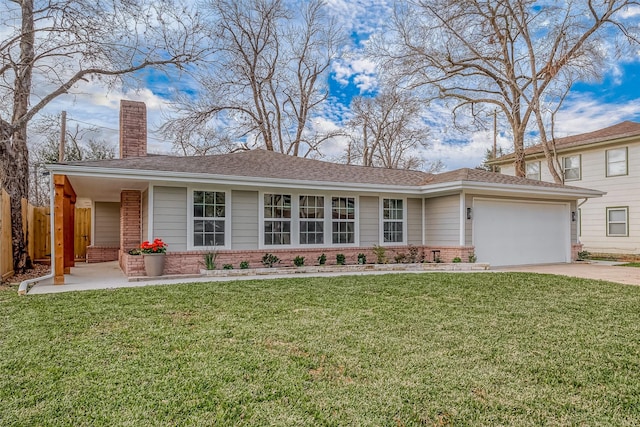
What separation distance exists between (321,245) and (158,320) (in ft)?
20.9

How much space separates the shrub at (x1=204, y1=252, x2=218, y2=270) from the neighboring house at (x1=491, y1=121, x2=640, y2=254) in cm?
1407

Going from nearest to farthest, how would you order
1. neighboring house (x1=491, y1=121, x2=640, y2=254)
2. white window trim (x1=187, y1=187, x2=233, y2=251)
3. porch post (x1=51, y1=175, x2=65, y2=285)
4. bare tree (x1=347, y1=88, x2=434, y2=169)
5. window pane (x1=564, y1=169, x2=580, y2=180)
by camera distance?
porch post (x1=51, y1=175, x2=65, y2=285), white window trim (x1=187, y1=187, x2=233, y2=251), neighboring house (x1=491, y1=121, x2=640, y2=254), window pane (x1=564, y1=169, x2=580, y2=180), bare tree (x1=347, y1=88, x2=434, y2=169)

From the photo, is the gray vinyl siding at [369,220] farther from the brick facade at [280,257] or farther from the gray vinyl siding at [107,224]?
the gray vinyl siding at [107,224]

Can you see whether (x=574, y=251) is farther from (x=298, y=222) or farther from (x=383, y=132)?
(x=383, y=132)

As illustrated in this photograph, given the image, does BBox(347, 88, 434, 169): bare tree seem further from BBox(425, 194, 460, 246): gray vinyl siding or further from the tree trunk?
the tree trunk

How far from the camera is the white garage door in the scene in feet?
37.5

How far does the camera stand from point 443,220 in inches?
457

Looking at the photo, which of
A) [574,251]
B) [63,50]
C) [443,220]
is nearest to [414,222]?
[443,220]

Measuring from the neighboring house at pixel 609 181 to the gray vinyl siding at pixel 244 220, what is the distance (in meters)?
12.9

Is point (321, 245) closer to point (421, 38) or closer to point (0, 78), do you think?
point (0, 78)

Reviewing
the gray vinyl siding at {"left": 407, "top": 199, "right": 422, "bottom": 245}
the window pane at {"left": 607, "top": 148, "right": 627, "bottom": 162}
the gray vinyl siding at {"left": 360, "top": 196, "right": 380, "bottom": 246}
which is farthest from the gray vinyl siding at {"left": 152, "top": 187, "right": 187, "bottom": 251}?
the window pane at {"left": 607, "top": 148, "right": 627, "bottom": 162}

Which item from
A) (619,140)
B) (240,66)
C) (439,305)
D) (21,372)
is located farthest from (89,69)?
(619,140)

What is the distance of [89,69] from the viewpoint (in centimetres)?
1005

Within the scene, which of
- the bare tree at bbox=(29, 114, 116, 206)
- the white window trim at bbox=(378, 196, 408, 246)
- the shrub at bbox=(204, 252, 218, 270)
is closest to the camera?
the shrub at bbox=(204, 252, 218, 270)
